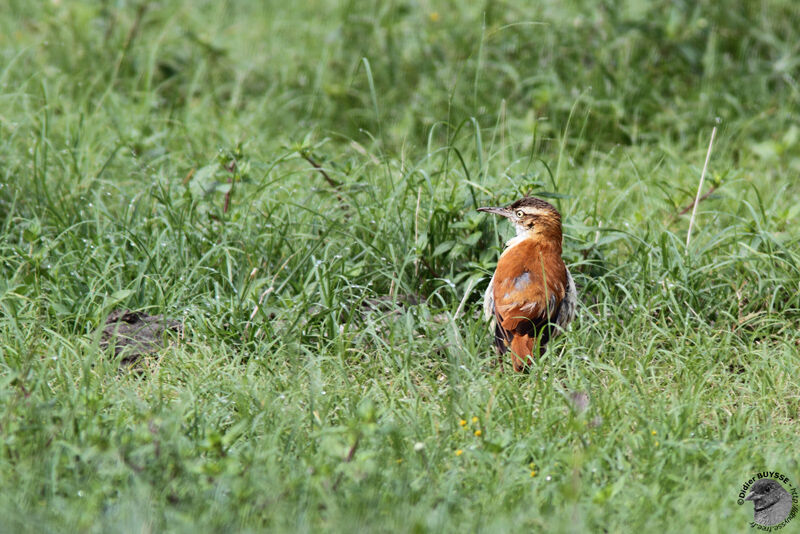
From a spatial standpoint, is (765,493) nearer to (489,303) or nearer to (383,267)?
(489,303)

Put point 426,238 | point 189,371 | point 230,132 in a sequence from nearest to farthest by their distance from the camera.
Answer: point 189,371, point 426,238, point 230,132

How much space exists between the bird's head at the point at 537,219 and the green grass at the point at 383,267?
0.20m

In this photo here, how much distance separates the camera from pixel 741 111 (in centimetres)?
642

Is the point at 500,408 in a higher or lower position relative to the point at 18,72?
lower

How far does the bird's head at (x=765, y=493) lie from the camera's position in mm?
3012

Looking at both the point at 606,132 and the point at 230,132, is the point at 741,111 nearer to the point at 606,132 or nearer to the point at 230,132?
the point at 606,132

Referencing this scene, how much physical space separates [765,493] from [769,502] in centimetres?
4

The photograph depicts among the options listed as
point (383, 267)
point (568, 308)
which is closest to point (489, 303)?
point (568, 308)

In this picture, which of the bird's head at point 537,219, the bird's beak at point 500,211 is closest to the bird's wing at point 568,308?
the bird's head at point 537,219

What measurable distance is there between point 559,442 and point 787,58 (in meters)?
4.58

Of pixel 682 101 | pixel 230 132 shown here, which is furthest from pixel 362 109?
pixel 682 101

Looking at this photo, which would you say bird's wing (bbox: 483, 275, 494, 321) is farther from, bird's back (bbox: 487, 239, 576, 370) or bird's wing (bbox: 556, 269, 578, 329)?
bird's wing (bbox: 556, 269, 578, 329)

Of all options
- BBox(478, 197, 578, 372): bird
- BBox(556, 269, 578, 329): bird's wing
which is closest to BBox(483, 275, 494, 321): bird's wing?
BBox(478, 197, 578, 372): bird

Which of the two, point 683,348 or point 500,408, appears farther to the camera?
point 683,348
